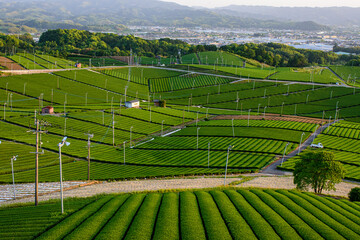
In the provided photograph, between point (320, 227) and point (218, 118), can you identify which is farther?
point (218, 118)

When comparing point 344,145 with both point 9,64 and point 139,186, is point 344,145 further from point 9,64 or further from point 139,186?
point 9,64

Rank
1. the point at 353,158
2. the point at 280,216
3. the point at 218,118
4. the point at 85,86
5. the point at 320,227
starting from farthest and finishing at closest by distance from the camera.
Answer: the point at 85,86 < the point at 218,118 < the point at 353,158 < the point at 280,216 < the point at 320,227

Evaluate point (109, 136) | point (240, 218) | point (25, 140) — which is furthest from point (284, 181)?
point (25, 140)

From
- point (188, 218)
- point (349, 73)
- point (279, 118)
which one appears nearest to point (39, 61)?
point (279, 118)

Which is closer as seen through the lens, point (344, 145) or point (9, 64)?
point (344, 145)

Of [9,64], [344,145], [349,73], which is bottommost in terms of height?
[344,145]

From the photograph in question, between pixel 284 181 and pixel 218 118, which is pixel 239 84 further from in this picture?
pixel 284 181

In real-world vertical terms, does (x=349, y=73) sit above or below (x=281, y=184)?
above

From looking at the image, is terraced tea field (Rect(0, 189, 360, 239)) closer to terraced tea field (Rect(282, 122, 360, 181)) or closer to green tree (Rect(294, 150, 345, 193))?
green tree (Rect(294, 150, 345, 193))
